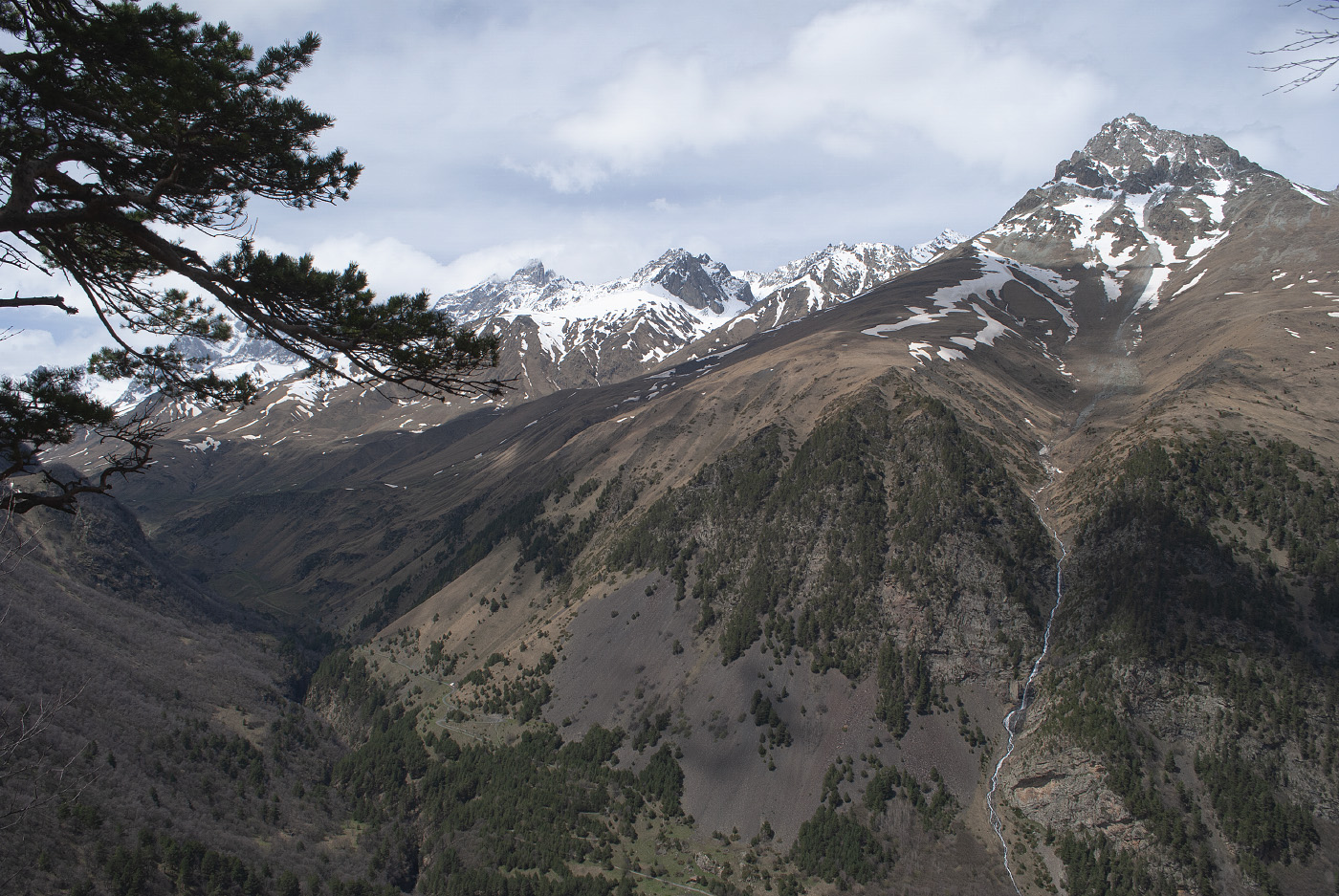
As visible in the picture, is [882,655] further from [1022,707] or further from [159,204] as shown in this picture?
[159,204]

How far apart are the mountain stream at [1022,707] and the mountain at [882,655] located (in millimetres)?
271

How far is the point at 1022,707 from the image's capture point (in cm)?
7325

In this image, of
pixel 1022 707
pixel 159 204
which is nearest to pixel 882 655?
pixel 1022 707

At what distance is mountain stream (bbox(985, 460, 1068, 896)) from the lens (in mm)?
65188

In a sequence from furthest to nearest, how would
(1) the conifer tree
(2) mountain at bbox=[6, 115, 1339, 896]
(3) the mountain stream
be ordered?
(3) the mountain stream < (2) mountain at bbox=[6, 115, 1339, 896] < (1) the conifer tree

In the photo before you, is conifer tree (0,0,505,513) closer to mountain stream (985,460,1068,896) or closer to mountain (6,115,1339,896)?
mountain (6,115,1339,896)

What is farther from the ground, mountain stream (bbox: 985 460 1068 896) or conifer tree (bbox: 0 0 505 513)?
conifer tree (bbox: 0 0 505 513)

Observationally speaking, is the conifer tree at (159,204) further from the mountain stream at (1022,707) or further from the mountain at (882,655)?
the mountain stream at (1022,707)

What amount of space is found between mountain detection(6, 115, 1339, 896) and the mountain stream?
0.89 feet

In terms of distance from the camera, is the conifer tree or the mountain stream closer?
the conifer tree

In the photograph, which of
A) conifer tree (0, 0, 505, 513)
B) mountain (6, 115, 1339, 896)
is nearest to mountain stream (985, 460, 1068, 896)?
mountain (6, 115, 1339, 896)

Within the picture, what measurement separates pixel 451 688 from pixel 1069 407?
113 m

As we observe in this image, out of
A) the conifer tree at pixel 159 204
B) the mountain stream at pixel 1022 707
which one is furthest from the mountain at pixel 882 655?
the conifer tree at pixel 159 204

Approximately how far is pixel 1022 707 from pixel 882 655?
15.3 m
